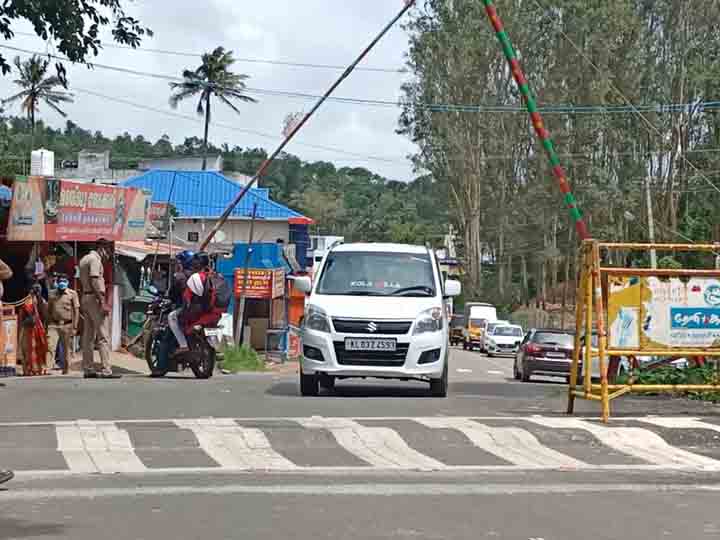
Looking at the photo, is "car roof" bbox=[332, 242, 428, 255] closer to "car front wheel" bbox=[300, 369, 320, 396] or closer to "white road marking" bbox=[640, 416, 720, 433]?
"car front wheel" bbox=[300, 369, 320, 396]

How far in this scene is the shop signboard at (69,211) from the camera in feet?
78.7

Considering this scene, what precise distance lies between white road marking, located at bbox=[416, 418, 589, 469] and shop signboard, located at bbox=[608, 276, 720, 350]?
7.17 feet

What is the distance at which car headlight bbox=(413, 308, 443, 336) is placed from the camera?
15.5 meters

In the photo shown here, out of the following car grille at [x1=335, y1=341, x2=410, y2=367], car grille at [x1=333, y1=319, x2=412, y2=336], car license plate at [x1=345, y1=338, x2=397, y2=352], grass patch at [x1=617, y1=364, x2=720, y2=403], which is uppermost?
car grille at [x1=333, y1=319, x2=412, y2=336]

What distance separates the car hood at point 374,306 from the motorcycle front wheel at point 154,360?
418 centimetres

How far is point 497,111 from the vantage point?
60000mm

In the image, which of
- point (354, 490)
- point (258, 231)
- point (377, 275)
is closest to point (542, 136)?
point (377, 275)

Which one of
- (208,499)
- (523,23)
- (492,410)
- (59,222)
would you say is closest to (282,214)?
(523,23)

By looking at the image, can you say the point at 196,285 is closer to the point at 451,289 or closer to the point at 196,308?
the point at 196,308

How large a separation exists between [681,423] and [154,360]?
31.4 ft

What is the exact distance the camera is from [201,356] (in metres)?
19.0

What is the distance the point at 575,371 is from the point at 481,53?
4591 cm

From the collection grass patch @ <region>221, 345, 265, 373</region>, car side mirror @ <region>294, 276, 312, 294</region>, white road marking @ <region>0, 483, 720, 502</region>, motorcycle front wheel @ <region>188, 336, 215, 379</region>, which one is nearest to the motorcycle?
motorcycle front wheel @ <region>188, 336, 215, 379</region>

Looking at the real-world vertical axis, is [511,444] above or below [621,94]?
below
